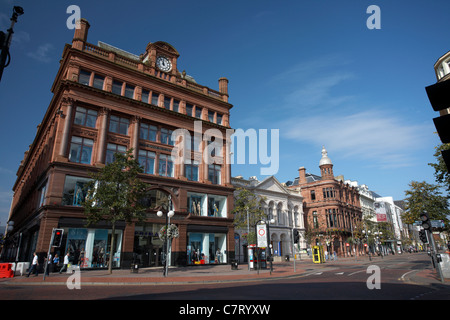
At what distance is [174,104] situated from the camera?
3647 cm

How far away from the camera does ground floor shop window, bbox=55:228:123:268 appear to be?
25.4 meters

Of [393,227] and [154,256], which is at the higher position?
[393,227]

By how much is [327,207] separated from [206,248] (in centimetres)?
4088

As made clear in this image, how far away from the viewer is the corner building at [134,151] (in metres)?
26.4

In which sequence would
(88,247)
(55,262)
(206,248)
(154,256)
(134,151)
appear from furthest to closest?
(206,248), (134,151), (154,256), (88,247), (55,262)

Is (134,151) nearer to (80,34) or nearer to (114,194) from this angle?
(114,194)

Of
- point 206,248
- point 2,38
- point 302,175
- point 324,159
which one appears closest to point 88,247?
point 206,248

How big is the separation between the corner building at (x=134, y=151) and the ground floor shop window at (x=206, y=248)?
0.12m

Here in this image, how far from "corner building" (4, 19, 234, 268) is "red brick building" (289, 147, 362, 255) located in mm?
34248

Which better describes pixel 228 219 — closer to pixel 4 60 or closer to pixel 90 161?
pixel 90 161

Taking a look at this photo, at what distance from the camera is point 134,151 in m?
30.9

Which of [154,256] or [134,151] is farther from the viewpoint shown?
[134,151]

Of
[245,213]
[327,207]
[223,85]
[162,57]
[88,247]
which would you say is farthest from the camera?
[327,207]
